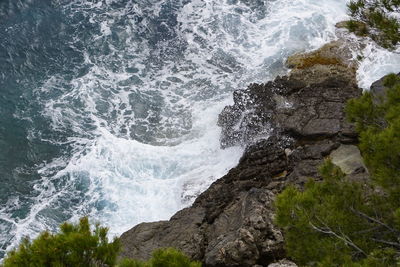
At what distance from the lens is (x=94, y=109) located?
2412cm

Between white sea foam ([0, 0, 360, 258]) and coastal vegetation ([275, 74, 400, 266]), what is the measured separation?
404 inches

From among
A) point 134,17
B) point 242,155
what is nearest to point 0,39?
point 134,17

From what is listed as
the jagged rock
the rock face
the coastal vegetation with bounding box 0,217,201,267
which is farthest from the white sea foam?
the coastal vegetation with bounding box 0,217,201,267

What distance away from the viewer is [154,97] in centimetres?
2491

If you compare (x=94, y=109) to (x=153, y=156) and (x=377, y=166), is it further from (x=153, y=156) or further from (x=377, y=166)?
(x=377, y=166)

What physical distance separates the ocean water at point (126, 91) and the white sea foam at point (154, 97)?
2.2 inches

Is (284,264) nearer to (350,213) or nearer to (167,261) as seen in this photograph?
(350,213)

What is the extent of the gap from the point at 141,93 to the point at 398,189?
17971mm

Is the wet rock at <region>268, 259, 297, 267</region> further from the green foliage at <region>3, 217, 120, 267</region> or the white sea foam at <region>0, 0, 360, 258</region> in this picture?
the white sea foam at <region>0, 0, 360, 258</region>

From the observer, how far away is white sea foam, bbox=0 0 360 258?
1964 centimetres

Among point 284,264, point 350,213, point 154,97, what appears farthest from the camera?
point 154,97

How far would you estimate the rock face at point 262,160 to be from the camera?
1334 centimetres

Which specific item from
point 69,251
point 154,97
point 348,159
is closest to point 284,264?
point 348,159

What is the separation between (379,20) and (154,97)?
15077 millimetres
